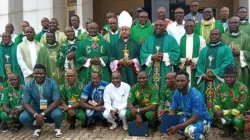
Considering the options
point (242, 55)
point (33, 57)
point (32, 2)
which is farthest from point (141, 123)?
point (32, 2)

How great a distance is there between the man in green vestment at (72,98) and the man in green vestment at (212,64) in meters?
2.11

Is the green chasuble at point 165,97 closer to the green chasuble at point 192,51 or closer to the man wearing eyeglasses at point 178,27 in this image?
the green chasuble at point 192,51

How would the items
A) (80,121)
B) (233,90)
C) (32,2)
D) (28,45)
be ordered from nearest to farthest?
(233,90) → (80,121) → (28,45) → (32,2)

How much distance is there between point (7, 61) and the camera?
8.21 metres

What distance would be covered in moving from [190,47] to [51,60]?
8.88ft

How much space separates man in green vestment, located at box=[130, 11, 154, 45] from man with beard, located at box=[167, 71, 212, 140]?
7.22 feet

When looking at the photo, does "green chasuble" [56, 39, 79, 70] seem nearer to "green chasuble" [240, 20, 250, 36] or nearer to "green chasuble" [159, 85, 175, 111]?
"green chasuble" [159, 85, 175, 111]

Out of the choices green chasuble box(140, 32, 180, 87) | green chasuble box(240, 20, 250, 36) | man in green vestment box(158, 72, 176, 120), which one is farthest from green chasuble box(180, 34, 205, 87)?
green chasuble box(240, 20, 250, 36)

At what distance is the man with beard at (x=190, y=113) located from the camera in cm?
566

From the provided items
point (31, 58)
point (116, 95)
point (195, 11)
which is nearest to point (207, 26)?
point (195, 11)

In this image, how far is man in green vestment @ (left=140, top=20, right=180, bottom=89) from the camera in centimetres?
717

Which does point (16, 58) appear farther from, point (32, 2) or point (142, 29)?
point (32, 2)

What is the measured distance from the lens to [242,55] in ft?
22.9

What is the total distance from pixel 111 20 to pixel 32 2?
6005 millimetres
